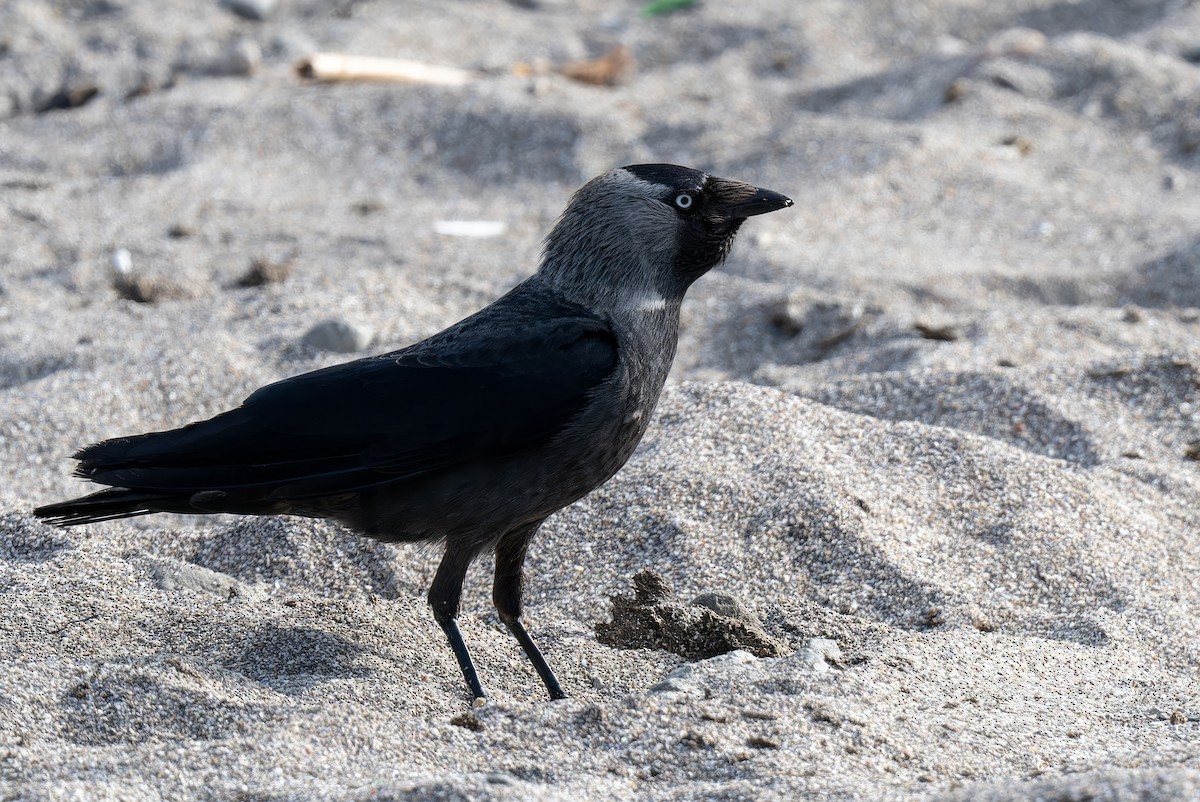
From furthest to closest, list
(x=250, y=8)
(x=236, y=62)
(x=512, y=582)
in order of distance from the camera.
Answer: (x=250, y=8), (x=236, y=62), (x=512, y=582)

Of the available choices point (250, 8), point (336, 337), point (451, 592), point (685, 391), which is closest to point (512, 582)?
point (451, 592)

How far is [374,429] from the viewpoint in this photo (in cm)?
314

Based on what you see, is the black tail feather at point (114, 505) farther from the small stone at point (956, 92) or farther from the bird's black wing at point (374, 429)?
the small stone at point (956, 92)

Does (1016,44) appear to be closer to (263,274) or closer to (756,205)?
(263,274)

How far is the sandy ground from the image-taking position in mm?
2732

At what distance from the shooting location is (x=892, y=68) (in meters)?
8.10

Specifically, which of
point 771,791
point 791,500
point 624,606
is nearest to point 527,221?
point 791,500

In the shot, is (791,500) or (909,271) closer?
(791,500)

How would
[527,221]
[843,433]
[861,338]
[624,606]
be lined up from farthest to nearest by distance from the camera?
[527,221] → [861,338] → [843,433] → [624,606]

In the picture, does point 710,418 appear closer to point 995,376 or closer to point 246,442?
point 995,376

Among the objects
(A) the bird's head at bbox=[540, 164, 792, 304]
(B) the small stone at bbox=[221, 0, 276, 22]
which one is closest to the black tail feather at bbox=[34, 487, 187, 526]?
(A) the bird's head at bbox=[540, 164, 792, 304]

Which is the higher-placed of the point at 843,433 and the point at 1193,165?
the point at 1193,165

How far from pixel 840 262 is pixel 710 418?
2.06 metres

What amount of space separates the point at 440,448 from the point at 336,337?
6.75 feet
